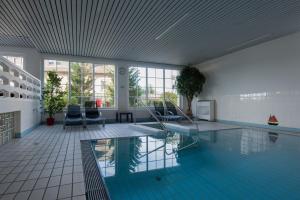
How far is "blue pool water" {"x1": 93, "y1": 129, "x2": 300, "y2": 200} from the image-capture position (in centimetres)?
218

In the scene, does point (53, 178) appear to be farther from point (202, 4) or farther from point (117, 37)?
point (117, 37)

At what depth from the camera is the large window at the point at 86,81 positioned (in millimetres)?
8375

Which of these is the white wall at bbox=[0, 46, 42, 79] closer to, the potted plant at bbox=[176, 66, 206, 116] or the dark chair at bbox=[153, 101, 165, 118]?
the dark chair at bbox=[153, 101, 165, 118]

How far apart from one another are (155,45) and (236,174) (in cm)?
531

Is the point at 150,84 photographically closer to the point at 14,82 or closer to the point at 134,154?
the point at 14,82

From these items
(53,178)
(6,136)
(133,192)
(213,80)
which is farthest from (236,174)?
(213,80)

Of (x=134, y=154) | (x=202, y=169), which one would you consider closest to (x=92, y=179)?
(x=134, y=154)

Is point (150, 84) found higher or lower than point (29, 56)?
lower

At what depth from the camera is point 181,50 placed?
7539 mm

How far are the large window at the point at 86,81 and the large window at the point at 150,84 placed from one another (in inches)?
41.1

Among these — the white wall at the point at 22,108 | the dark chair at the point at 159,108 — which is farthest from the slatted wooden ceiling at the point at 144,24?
the dark chair at the point at 159,108

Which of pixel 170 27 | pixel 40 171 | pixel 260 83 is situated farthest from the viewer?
pixel 260 83

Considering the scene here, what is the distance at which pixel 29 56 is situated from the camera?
7484mm

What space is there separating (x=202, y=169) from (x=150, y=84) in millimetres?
7351
